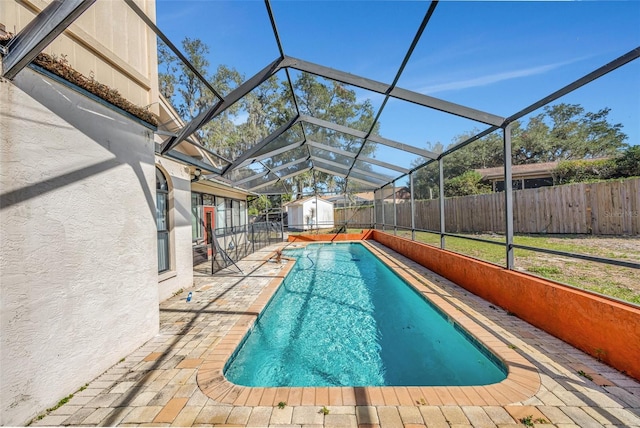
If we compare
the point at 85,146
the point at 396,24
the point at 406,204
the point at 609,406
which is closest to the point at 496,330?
the point at 609,406

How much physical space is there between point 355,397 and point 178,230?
468cm

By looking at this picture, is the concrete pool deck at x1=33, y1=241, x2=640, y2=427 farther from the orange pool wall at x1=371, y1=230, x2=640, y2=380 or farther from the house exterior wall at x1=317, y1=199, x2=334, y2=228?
the house exterior wall at x1=317, y1=199, x2=334, y2=228

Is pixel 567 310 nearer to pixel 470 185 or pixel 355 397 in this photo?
pixel 355 397

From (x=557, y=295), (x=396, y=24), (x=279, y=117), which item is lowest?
(x=557, y=295)

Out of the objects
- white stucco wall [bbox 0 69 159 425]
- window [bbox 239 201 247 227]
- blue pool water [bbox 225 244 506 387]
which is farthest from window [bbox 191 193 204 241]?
white stucco wall [bbox 0 69 159 425]

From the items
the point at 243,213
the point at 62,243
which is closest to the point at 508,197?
the point at 62,243

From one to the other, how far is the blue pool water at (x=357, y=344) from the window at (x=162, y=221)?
2.23 m

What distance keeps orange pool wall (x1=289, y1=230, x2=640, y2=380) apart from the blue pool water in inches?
37.1

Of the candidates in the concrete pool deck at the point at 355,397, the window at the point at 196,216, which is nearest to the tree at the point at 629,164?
the concrete pool deck at the point at 355,397

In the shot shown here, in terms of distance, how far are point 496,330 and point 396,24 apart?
4371 mm

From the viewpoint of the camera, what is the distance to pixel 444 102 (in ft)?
14.4

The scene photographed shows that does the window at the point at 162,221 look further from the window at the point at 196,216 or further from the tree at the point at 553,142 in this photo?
the tree at the point at 553,142

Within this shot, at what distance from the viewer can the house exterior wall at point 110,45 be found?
2057 mm

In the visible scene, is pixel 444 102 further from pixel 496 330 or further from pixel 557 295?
pixel 496 330
